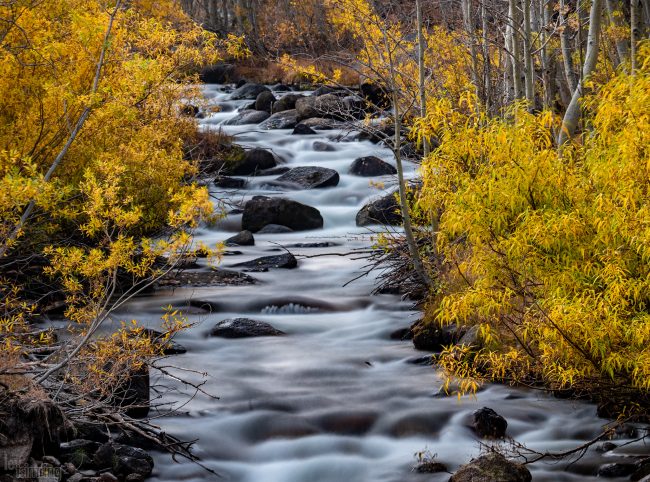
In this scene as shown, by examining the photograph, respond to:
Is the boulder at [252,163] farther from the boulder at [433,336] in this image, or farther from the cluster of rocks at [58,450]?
the cluster of rocks at [58,450]

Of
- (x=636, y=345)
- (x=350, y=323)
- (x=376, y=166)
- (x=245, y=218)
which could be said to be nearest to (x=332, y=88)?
(x=376, y=166)

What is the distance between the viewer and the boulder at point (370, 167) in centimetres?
2142

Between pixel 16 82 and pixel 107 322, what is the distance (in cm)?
343

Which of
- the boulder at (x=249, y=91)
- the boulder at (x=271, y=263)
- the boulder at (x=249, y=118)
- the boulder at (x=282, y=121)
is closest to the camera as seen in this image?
the boulder at (x=271, y=263)

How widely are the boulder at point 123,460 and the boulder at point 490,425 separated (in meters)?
3.18

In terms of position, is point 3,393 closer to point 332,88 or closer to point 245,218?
point 245,218

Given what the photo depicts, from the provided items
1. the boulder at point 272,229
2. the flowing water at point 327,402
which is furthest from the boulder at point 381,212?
the flowing water at point 327,402

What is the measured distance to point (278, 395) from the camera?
9094mm

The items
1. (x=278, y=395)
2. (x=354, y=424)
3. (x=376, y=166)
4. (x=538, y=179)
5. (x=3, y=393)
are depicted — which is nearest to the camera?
(x=3, y=393)

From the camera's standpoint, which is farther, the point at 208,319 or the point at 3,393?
the point at 208,319

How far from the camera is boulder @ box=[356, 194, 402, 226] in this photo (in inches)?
674

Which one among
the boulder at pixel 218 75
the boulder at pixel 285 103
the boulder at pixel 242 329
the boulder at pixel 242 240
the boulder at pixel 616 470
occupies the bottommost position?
the boulder at pixel 616 470

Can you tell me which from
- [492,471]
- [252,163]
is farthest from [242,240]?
[492,471]

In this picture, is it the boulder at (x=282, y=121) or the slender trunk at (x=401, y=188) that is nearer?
the slender trunk at (x=401, y=188)
